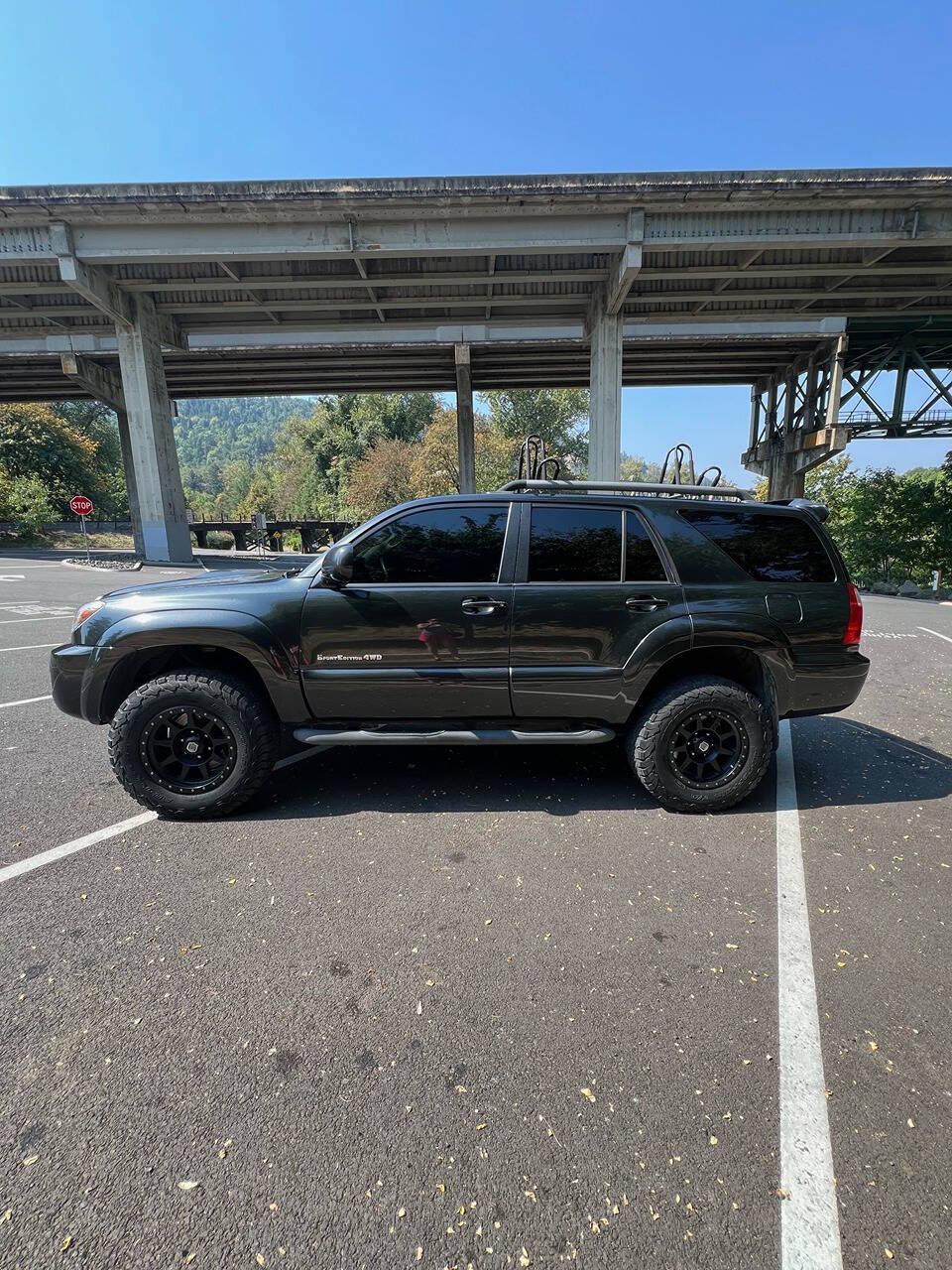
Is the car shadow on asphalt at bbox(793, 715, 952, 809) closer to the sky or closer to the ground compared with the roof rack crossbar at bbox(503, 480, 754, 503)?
closer to the ground

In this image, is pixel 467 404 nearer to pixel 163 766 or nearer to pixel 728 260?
pixel 728 260

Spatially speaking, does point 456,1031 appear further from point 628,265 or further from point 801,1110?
point 628,265

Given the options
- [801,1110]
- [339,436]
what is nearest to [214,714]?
[801,1110]

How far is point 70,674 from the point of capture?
10.9 feet

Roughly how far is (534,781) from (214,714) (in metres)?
2.03

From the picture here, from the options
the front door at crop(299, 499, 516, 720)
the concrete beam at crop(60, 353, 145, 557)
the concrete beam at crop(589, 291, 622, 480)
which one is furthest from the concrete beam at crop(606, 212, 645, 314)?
the concrete beam at crop(60, 353, 145, 557)

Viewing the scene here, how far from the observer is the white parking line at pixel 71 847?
2812 mm

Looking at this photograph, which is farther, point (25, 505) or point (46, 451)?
point (46, 451)

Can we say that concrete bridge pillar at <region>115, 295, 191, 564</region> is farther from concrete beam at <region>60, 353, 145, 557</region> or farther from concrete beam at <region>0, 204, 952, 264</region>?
concrete beam at <region>0, 204, 952, 264</region>

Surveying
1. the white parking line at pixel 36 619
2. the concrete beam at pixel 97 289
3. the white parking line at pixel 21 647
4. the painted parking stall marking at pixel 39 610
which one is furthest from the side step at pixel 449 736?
the concrete beam at pixel 97 289

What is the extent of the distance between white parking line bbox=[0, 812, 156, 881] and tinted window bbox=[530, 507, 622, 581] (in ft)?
8.86

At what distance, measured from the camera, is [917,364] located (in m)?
27.4

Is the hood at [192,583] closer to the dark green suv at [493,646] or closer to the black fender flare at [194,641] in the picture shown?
the dark green suv at [493,646]

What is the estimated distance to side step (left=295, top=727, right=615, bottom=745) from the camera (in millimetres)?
3291
